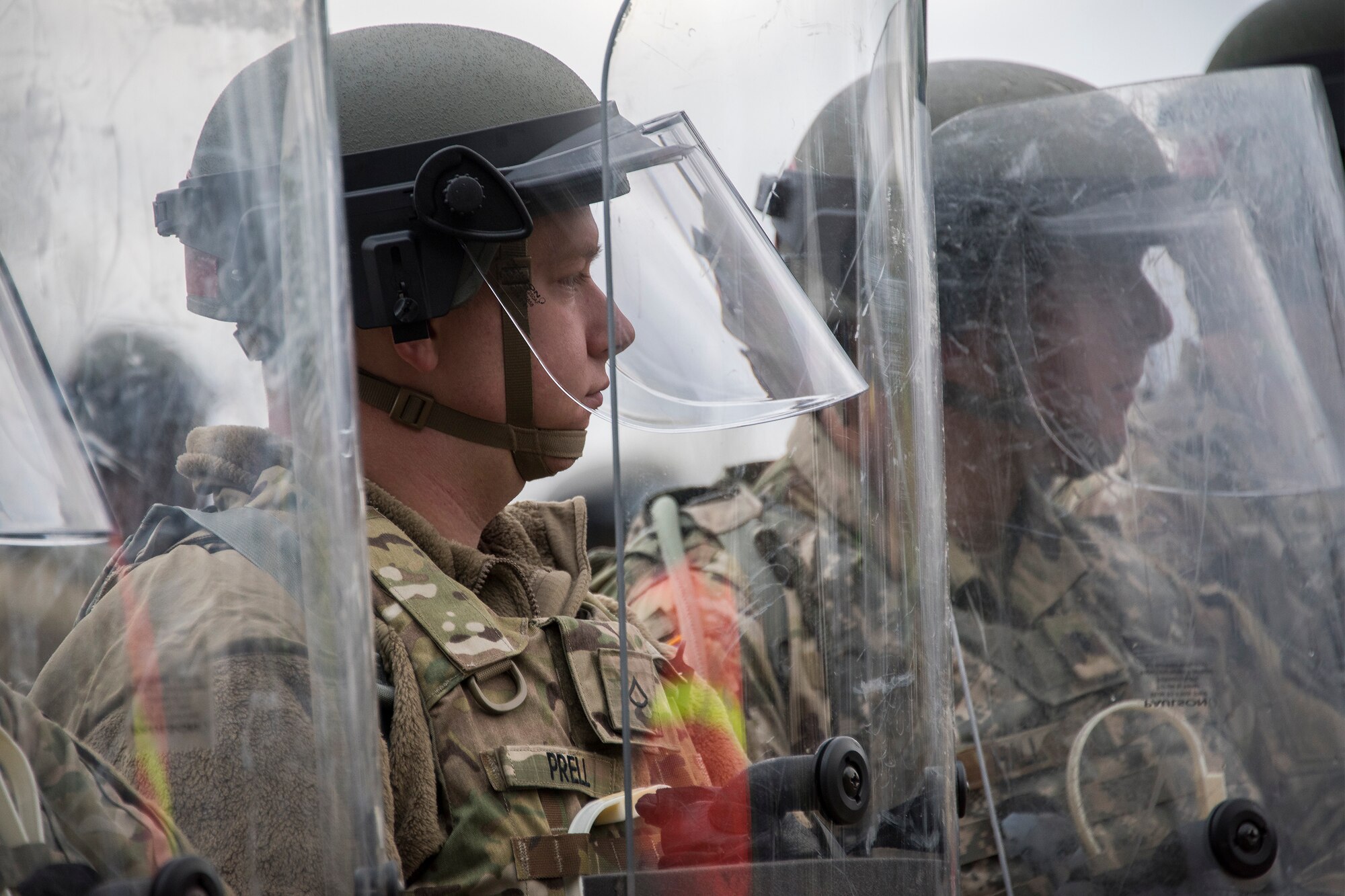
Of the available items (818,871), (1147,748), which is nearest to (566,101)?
(818,871)

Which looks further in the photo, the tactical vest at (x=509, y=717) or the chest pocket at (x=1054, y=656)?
the chest pocket at (x=1054, y=656)

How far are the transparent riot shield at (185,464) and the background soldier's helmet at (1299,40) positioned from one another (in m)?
1.92

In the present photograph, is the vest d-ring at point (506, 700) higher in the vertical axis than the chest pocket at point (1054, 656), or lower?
higher

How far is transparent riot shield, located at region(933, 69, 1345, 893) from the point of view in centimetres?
187

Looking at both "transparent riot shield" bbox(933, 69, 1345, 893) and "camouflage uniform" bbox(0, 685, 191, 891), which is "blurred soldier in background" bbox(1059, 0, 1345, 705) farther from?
"camouflage uniform" bbox(0, 685, 191, 891)

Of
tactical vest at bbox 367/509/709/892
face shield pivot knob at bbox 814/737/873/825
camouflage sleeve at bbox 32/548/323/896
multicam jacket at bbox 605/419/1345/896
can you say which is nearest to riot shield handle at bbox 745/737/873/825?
Result: face shield pivot knob at bbox 814/737/873/825

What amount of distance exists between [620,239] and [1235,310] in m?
1.07

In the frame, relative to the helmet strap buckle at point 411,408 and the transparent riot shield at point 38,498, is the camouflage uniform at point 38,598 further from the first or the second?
the helmet strap buckle at point 411,408

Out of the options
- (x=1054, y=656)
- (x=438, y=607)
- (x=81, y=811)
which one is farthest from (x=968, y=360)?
(x=81, y=811)

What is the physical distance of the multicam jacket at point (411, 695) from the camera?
0.84 m

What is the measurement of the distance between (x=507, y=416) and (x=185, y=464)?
0.90 meters

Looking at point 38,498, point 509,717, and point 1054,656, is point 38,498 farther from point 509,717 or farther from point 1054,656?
point 1054,656

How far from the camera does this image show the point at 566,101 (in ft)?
5.72

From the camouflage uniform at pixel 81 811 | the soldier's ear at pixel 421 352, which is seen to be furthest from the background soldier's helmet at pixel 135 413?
the soldier's ear at pixel 421 352
